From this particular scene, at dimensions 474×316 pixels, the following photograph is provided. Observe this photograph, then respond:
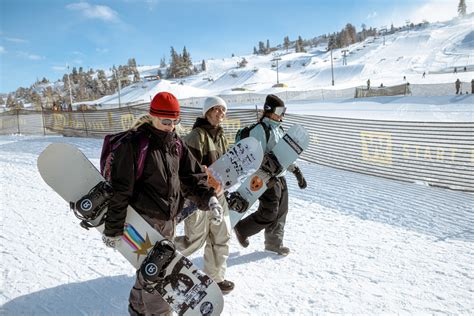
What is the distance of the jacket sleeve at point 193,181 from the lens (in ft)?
8.79

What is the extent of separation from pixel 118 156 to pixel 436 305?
2789 millimetres

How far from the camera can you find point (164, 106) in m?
2.38

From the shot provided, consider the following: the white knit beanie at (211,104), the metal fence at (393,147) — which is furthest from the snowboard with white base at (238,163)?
the metal fence at (393,147)

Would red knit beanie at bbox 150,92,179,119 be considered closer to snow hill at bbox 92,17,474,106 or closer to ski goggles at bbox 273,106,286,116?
ski goggles at bbox 273,106,286,116

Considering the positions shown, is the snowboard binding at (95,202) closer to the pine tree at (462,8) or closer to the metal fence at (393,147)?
the metal fence at (393,147)

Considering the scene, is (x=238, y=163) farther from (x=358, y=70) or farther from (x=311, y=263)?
(x=358, y=70)

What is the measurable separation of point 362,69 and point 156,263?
83.6 m

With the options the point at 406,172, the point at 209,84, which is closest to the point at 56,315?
the point at 406,172

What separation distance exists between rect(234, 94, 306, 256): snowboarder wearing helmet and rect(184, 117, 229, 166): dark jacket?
0.45m

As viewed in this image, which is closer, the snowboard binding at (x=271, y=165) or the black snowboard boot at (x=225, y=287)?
the black snowboard boot at (x=225, y=287)

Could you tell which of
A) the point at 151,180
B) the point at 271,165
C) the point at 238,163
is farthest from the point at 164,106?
the point at 271,165

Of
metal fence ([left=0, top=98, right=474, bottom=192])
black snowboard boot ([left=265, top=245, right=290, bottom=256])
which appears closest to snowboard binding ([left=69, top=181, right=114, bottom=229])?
black snowboard boot ([left=265, top=245, right=290, bottom=256])

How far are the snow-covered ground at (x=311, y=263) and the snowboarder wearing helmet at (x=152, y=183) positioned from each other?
60 centimetres

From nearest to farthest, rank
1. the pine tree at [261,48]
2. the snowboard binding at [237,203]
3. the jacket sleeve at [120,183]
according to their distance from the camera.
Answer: the jacket sleeve at [120,183] < the snowboard binding at [237,203] < the pine tree at [261,48]
